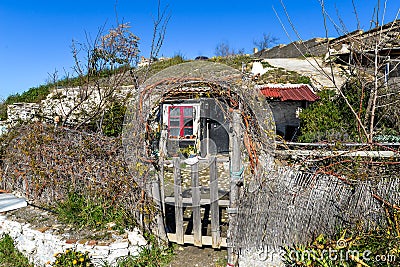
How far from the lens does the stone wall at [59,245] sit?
371cm

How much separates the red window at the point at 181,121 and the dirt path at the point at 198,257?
7512 millimetres

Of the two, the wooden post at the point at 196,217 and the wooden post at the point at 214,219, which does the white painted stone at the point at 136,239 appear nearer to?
the wooden post at the point at 196,217

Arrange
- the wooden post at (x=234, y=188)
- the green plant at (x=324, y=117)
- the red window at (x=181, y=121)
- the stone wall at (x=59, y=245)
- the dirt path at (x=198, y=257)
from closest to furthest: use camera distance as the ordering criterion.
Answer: the wooden post at (x=234, y=188) → the stone wall at (x=59, y=245) → the dirt path at (x=198, y=257) → the green plant at (x=324, y=117) → the red window at (x=181, y=121)

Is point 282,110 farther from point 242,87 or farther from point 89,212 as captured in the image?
point 89,212

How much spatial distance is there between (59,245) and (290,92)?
831 centimetres

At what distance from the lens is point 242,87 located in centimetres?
459

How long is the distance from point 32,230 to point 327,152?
3.95m

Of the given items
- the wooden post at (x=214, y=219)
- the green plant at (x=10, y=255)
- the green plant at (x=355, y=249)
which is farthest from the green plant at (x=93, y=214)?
the green plant at (x=355, y=249)

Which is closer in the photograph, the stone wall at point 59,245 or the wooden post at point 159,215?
the stone wall at point 59,245

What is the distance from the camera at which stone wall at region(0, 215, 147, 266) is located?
3711 mm

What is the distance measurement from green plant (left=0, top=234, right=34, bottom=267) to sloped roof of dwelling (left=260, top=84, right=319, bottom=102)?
24.5 ft

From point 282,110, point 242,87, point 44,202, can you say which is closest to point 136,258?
point 44,202

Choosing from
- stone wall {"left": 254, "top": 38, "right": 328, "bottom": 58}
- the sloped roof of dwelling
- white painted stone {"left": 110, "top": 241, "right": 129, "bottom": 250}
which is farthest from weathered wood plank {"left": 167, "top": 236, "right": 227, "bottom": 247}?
stone wall {"left": 254, "top": 38, "right": 328, "bottom": 58}

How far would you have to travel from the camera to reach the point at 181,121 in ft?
38.2
